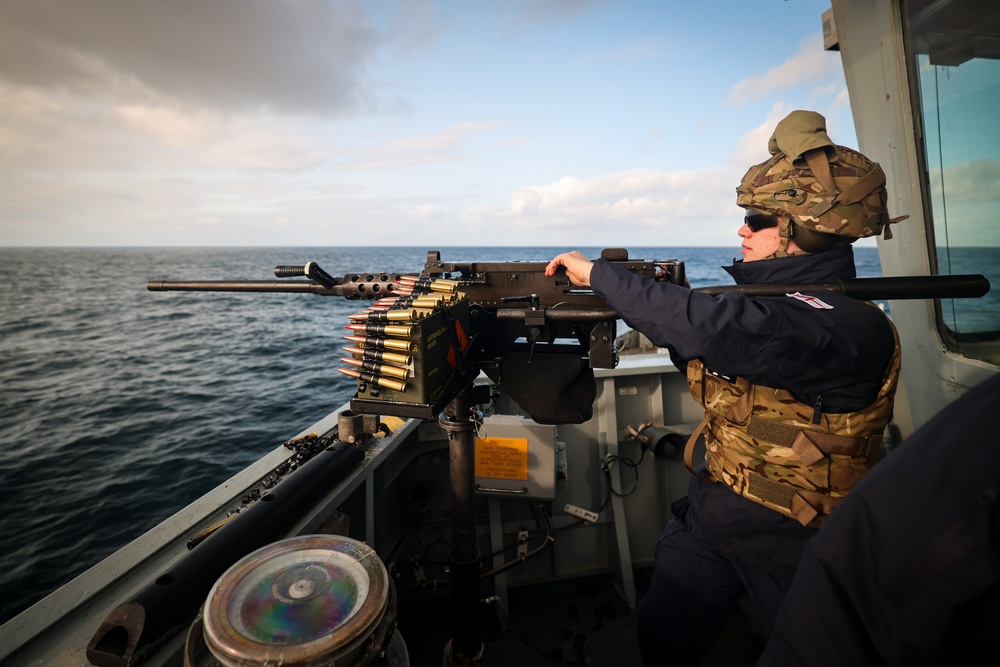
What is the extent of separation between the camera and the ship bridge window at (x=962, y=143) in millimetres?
3404

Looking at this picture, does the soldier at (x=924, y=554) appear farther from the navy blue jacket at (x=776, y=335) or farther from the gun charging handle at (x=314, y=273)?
the gun charging handle at (x=314, y=273)

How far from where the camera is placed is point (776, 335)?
1.90 m

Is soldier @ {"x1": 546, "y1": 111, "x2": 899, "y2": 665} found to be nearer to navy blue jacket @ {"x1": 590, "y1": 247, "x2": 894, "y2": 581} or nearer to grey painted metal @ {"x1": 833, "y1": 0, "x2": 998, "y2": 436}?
navy blue jacket @ {"x1": 590, "y1": 247, "x2": 894, "y2": 581}

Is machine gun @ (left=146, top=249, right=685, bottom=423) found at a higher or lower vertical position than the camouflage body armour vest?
higher

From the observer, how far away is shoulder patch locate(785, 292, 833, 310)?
6.49 ft

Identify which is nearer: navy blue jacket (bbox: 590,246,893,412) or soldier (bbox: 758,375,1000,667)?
soldier (bbox: 758,375,1000,667)

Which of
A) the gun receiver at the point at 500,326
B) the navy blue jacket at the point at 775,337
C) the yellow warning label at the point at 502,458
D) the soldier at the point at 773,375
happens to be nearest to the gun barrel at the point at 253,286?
the gun receiver at the point at 500,326

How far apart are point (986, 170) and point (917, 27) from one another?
121cm

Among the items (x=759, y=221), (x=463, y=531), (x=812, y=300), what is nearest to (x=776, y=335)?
(x=812, y=300)

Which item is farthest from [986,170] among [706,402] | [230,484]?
[230,484]

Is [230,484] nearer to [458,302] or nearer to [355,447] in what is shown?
[355,447]

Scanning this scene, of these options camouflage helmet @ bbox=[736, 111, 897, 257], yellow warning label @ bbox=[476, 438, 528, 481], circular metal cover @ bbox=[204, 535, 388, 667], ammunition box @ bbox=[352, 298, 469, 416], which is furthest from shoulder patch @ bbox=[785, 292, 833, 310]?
yellow warning label @ bbox=[476, 438, 528, 481]

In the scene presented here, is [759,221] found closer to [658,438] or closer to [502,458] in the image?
[658,438]

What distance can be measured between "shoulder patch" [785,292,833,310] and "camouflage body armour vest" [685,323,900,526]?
1.36 feet
